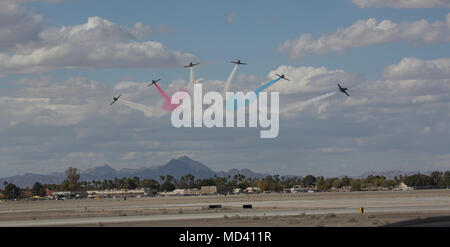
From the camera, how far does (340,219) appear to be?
70.1m

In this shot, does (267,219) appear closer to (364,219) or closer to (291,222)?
(291,222)
